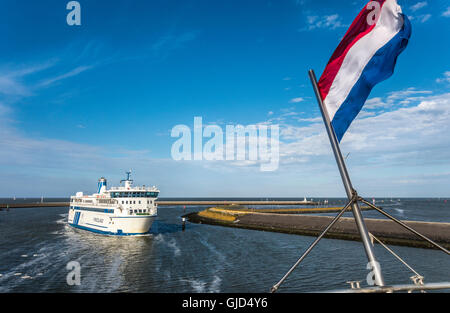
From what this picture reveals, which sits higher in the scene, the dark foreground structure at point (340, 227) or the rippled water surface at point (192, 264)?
the dark foreground structure at point (340, 227)

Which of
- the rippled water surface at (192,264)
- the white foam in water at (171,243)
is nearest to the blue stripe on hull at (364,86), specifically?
the rippled water surface at (192,264)

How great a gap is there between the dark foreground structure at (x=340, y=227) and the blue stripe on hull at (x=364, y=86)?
40.0 metres

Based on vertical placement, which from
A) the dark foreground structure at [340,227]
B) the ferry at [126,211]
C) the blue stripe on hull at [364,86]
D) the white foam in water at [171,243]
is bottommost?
the white foam in water at [171,243]

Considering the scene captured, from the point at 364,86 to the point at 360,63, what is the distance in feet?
1.52

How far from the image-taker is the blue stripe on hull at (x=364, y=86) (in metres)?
5.47

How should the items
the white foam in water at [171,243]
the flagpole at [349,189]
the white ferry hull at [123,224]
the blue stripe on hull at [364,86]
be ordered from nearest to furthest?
the flagpole at [349,189], the blue stripe on hull at [364,86], the white foam in water at [171,243], the white ferry hull at [123,224]

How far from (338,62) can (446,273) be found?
29505 millimetres

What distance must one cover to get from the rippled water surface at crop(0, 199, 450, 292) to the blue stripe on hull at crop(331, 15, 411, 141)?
18645 millimetres

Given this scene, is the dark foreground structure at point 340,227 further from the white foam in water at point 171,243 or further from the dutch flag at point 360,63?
the dutch flag at point 360,63

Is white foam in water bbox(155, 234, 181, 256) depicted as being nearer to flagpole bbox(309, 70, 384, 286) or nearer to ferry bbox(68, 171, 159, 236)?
ferry bbox(68, 171, 159, 236)

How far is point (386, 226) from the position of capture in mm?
45000

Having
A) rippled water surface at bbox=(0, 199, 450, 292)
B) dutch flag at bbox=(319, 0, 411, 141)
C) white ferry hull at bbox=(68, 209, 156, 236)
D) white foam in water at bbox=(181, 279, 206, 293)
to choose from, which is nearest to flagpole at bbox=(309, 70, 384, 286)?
dutch flag at bbox=(319, 0, 411, 141)

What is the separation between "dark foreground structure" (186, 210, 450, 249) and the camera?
38594 mm
